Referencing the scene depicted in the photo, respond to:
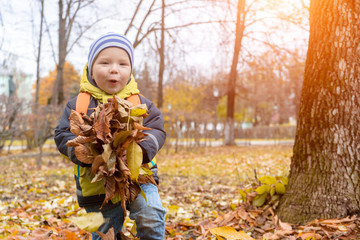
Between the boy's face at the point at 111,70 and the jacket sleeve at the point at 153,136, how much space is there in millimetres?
268

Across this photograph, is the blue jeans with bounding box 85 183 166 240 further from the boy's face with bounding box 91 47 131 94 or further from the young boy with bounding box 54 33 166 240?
the boy's face with bounding box 91 47 131 94

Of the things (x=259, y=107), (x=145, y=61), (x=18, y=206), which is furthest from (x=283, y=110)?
(x=18, y=206)

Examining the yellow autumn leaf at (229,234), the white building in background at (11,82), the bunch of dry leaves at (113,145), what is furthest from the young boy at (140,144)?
the white building in background at (11,82)

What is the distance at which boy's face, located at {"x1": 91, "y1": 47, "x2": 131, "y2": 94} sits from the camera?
7.00ft

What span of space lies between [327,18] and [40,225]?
349 cm

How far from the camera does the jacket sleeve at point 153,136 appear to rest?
6.27 feet

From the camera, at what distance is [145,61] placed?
457 inches

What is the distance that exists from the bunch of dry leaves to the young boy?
0.47 feet

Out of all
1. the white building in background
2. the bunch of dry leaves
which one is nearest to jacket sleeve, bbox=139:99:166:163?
the bunch of dry leaves

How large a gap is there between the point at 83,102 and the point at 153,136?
55cm

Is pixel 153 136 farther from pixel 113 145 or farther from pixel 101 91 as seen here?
pixel 101 91

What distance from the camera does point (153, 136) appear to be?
79.5 inches

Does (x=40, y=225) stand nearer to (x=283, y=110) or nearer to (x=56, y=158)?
(x=56, y=158)

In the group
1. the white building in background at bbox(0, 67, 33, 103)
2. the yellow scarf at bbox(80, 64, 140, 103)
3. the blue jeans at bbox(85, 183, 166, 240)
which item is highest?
the white building in background at bbox(0, 67, 33, 103)
